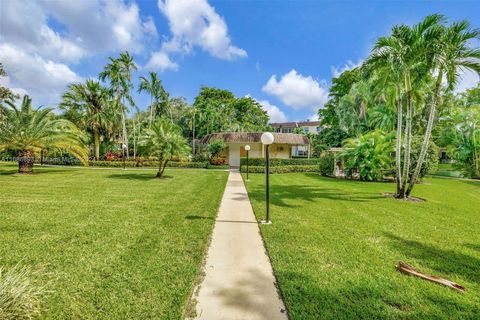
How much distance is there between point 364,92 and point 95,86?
29.2 metres

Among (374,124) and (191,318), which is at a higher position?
(374,124)

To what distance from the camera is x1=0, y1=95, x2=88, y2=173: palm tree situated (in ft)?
47.8

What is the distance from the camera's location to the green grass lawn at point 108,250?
113 inches

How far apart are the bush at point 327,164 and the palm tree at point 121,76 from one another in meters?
21.8

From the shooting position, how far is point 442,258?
4.29m

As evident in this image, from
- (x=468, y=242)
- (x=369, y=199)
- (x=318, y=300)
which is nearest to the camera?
(x=318, y=300)

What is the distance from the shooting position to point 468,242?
5.14 metres

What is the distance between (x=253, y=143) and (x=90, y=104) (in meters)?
19.2

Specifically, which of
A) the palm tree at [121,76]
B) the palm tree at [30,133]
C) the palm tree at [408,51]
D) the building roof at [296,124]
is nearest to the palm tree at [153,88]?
the palm tree at [121,76]

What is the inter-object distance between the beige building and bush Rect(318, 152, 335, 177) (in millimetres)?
9320

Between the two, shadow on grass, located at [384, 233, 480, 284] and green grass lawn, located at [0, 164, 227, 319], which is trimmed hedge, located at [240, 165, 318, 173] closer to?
green grass lawn, located at [0, 164, 227, 319]

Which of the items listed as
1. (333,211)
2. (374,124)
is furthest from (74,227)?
(374,124)

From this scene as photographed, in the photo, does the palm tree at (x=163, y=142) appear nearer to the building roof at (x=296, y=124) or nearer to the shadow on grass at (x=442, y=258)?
the shadow on grass at (x=442, y=258)

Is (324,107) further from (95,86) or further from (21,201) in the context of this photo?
(21,201)
